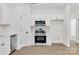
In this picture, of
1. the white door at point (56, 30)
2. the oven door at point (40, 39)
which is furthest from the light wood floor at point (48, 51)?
the white door at point (56, 30)

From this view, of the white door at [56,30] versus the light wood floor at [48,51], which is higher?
the white door at [56,30]

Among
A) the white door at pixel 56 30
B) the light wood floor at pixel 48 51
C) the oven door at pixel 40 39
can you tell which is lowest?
the light wood floor at pixel 48 51

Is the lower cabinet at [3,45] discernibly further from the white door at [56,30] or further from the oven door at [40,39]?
the white door at [56,30]

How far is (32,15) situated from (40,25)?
876 mm

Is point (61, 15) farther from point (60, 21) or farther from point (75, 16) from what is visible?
point (75, 16)

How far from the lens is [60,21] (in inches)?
324

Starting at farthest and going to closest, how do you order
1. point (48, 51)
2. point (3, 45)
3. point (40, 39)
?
point (40, 39) → point (48, 51) → point (3, 45)

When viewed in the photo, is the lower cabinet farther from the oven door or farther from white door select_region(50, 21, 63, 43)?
white door select_region(50, 21, 63, 43)

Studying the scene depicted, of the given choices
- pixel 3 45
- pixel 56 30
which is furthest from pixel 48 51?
pixel 56 30

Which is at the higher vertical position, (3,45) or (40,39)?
(3,45)

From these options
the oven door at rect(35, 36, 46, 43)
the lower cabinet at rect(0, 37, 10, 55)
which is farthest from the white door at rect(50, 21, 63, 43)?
the lower cabinet at rect(0, 37, 10, 55)

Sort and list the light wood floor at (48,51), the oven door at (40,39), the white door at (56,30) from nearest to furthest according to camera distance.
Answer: the light wood floor at (48,51) → the oven door at (40,39) → the white door at (56,30)

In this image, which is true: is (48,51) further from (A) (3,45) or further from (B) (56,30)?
(B) (56,30)
